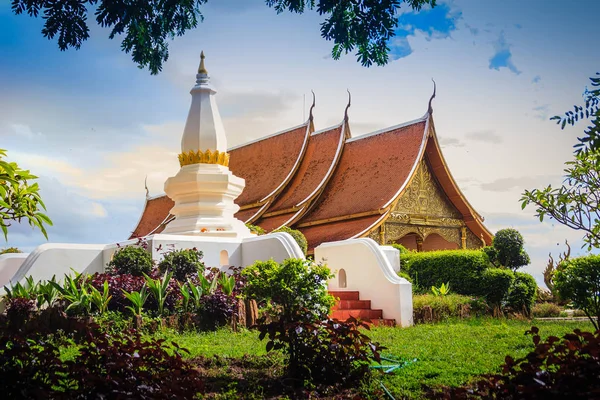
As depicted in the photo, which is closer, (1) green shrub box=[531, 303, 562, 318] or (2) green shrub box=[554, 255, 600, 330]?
(2) green shrub box=[554, 255, 600, 330]

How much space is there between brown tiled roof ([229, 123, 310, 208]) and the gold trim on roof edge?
172 inches

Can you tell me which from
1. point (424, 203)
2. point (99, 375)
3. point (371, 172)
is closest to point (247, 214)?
point (371, 172)

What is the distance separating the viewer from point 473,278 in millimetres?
11875

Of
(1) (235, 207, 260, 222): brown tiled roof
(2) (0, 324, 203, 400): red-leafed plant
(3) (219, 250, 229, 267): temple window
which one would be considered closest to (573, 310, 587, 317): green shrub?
(3) (219, 250, 229, 267): temple window

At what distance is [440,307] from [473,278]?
1.65 metres

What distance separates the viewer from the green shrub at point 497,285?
11.5m

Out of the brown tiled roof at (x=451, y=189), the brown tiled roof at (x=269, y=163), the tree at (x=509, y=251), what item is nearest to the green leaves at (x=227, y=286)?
the tree at (x=509, y=251)

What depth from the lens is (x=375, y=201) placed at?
1557cm

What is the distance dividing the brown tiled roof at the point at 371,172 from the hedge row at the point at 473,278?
263 centimetres

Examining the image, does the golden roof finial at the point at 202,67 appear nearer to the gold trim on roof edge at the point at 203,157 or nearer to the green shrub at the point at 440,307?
the gold trim on roof edge at the point at 203,157

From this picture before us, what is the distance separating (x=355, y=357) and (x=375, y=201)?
35.1 feet

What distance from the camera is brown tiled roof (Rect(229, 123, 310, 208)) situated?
58.3 feet

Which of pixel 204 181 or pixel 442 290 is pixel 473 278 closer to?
pixel 442 290

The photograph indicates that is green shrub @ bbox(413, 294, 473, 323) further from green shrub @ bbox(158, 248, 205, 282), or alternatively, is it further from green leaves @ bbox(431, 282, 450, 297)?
green shrub @ bbox(158, 248, 205, 282)
